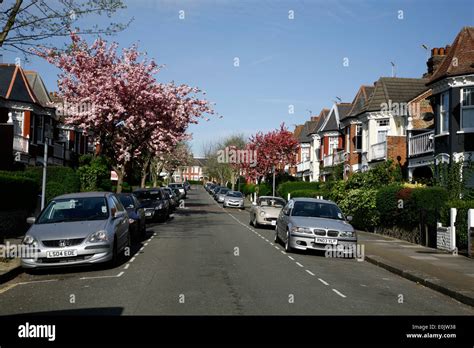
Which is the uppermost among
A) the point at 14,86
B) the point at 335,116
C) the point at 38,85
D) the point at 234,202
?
the point at 38,85

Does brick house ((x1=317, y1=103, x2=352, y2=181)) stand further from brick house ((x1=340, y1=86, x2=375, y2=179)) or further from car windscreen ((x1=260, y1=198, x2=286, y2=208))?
car windscreen ((x1=260, y1=198, x2=286, y2=208))

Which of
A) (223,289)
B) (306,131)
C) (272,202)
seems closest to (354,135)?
(272,202)

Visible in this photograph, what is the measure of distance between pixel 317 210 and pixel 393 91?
22.2 meters

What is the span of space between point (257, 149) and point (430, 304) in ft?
169

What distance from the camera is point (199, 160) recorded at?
19350 centimetres

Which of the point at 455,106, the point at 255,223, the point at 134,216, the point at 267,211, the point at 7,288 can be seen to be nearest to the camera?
the point at 7,288

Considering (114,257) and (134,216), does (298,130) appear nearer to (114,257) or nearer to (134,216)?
(134,216)

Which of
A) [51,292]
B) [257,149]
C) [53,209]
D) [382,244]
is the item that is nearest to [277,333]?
[51,292]

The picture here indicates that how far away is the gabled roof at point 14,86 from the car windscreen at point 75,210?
2372 centimetres

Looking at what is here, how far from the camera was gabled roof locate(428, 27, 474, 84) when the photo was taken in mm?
23703

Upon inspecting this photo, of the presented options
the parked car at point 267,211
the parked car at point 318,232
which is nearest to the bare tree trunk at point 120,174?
the parked car at point 267,211

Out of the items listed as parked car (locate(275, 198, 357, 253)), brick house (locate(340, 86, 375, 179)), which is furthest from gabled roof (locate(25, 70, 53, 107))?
parked car (locate(275, 198, 357, 253))

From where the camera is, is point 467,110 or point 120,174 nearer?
point 467,110

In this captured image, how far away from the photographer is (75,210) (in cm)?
1261
